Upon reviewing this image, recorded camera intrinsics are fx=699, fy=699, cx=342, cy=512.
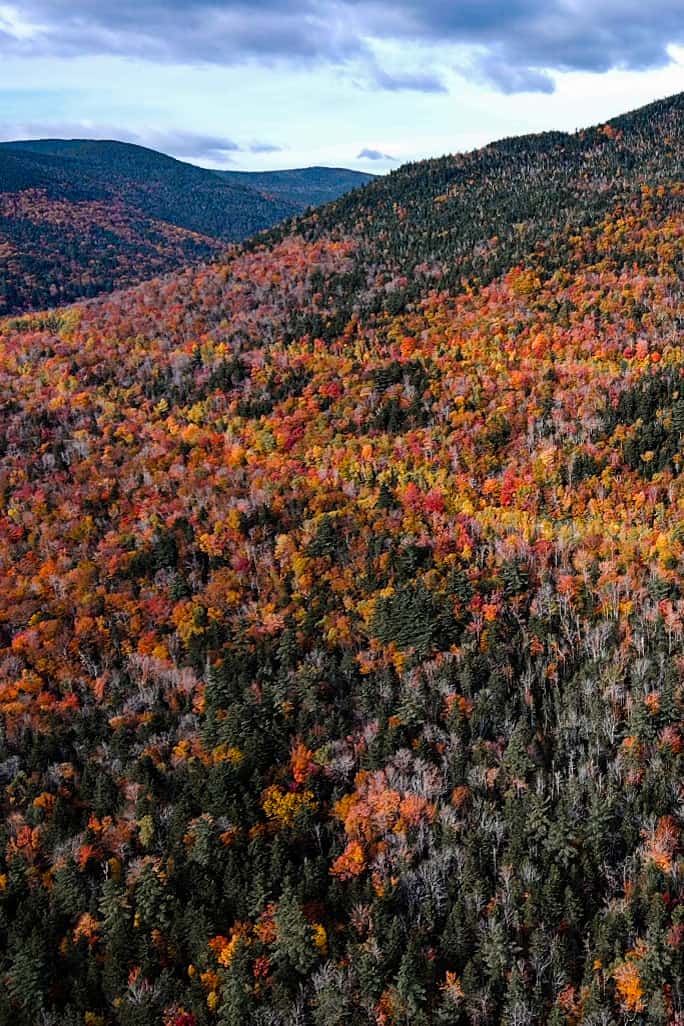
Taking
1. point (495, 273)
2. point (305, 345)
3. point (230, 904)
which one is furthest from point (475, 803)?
point (495, 273)

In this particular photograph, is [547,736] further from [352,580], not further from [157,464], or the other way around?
[157,464]

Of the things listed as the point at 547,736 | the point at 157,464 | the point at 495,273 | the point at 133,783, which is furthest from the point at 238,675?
the point at 495,273

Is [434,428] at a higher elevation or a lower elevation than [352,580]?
higher

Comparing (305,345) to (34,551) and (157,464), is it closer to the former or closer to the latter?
(157,464)

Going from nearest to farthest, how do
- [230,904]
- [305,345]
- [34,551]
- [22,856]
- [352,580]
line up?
[230,904]
[22,856]
[352,580]
[34,551]
[305,345]

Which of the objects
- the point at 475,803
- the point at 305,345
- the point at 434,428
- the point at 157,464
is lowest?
the point at 475,803

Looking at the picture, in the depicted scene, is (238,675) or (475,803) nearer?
(475,803)

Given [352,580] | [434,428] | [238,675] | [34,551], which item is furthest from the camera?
[434,428]
